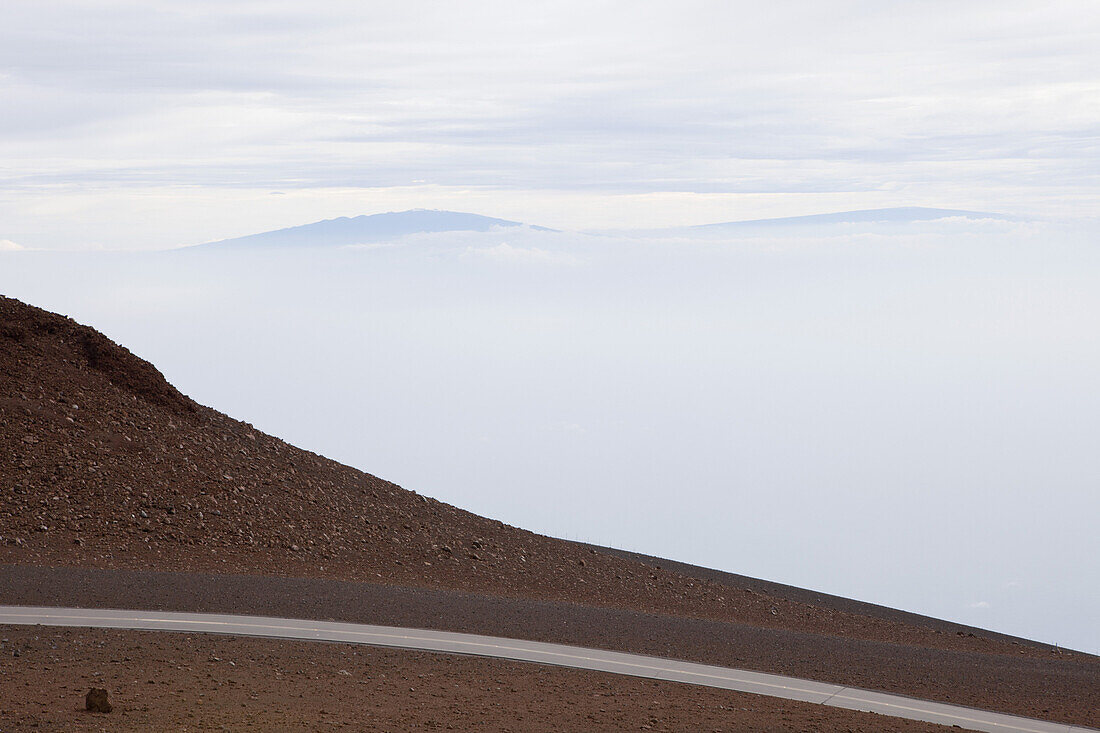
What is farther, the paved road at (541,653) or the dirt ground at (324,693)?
the paved road at (541,653)

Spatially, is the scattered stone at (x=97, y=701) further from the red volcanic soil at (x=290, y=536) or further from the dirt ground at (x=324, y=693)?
the red volcanic soil at (x=290, y=536)

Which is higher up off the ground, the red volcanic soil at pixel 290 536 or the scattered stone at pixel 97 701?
the red volcanic soil at pixel 290 536

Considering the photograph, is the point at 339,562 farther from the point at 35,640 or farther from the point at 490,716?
the point at 490,716

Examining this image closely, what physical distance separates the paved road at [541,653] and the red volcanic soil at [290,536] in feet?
2.71

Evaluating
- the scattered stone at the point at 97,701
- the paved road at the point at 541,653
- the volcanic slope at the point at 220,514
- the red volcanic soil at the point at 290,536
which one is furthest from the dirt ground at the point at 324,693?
the volcanic slope at the point at 220,514

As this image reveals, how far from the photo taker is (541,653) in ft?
56.5

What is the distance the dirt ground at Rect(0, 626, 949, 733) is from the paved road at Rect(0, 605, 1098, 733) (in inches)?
20.0

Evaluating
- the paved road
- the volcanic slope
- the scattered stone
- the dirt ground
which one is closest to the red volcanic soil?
the volcanic slope

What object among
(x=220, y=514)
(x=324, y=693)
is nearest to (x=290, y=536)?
(x=220, y=514)

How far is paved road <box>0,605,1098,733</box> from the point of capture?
15734mm

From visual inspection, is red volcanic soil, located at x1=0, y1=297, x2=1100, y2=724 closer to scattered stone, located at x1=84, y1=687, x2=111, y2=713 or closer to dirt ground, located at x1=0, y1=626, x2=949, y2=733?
dirt ground, located at x1=0, y1=626, x2=949, y2=733

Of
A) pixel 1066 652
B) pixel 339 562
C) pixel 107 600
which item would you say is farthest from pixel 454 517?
pixel 1066 652

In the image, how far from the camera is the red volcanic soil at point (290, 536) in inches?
787

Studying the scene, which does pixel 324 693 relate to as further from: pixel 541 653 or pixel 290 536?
pixel 290 536
